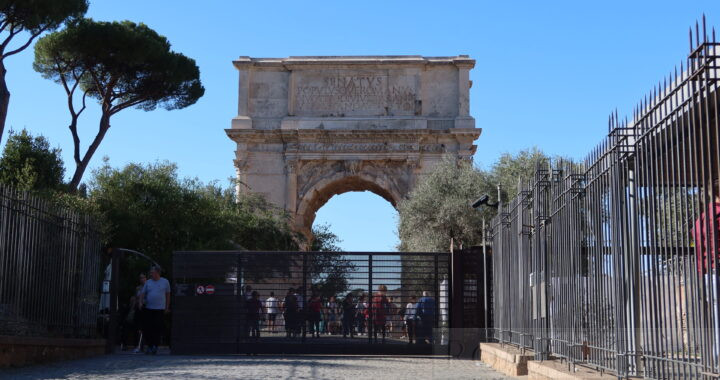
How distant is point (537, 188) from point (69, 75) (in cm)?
2482

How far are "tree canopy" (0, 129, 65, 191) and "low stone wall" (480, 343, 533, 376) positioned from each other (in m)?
18.0

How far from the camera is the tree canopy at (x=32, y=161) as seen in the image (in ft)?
85.9

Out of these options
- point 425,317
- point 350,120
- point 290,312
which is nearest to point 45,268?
point 290,312

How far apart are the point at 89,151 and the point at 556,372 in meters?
24.2

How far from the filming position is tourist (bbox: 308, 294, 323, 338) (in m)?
13.6

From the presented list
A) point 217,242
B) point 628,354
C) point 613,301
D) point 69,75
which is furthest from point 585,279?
point 69,75

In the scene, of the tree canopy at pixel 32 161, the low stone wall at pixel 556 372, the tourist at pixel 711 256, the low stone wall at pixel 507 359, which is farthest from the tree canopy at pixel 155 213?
the tourist at pixel 711 256

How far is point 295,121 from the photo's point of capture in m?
35.3

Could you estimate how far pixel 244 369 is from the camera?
9.88 metres

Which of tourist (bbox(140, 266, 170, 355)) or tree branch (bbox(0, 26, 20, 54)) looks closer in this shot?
tourist (bbox(140, 266, 170, 355))

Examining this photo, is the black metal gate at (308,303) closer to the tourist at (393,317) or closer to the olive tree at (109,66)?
the tourist at (393,317)

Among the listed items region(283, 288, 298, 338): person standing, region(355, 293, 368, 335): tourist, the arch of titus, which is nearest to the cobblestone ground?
region(355, 293, 368, 335): tourist

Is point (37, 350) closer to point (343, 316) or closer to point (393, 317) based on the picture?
point (343, 316)

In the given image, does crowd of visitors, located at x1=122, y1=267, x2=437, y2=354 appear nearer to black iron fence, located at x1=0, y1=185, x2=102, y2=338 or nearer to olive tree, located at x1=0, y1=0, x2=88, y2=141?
black iron fence, located at x1=0, y1=185, x2=102, y2=338
